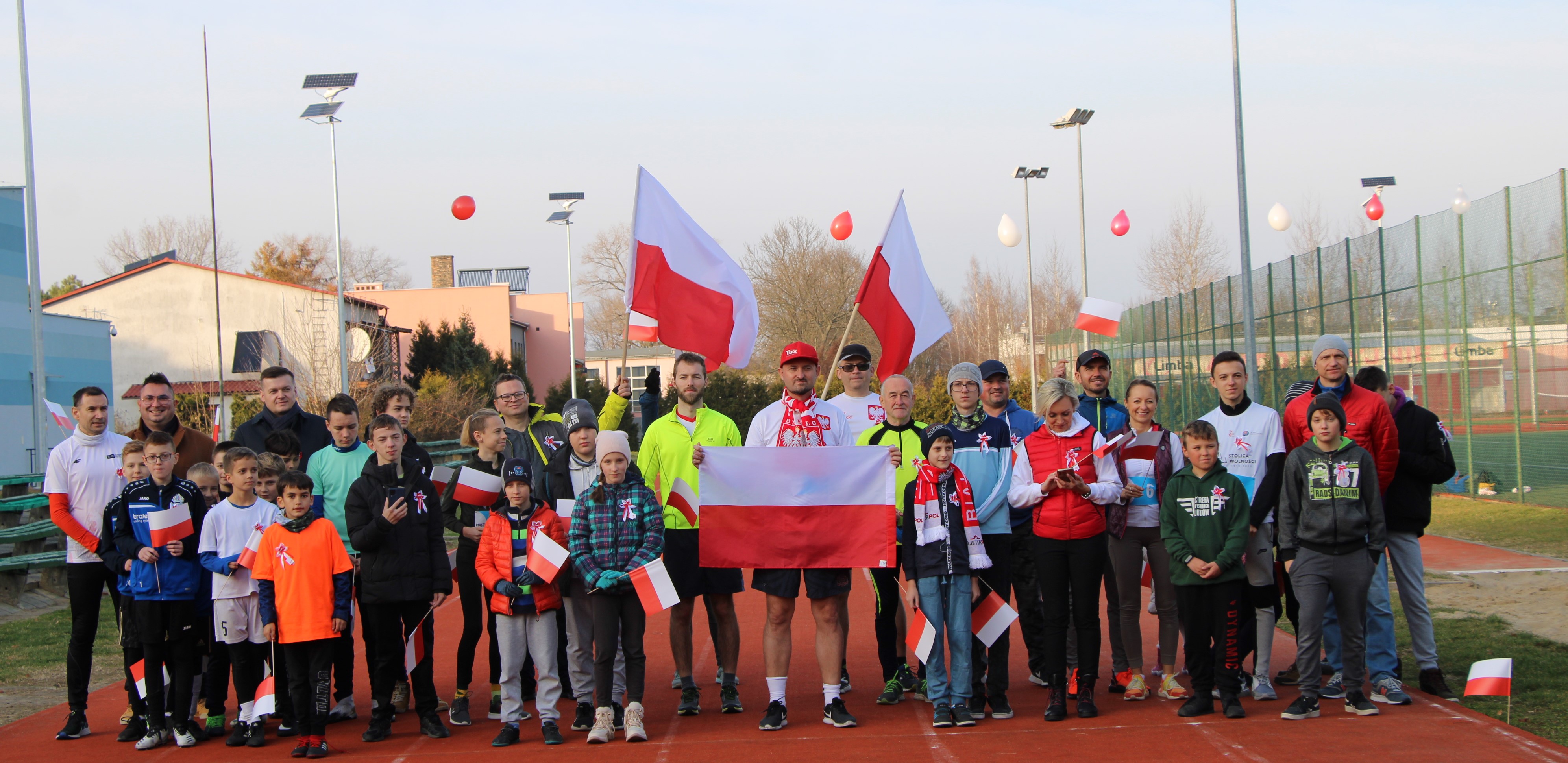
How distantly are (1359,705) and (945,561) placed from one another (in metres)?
2.36

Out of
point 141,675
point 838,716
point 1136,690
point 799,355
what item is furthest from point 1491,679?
point 141,675

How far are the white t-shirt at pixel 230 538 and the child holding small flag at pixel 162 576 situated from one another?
0.42 ft

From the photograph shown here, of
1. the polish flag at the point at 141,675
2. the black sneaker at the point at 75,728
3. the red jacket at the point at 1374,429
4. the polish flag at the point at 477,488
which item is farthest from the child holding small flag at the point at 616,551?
the red jacket at the point at 1374,429

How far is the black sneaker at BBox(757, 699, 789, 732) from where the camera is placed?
622 cm

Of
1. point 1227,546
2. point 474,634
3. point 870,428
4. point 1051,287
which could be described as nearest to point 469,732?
point 474,634

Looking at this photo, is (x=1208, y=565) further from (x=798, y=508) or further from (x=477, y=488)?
(x=477, y=488)

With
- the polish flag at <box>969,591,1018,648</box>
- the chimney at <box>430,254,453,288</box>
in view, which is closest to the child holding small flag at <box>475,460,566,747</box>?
the polish flag at <box>969,591,1018,648</box>

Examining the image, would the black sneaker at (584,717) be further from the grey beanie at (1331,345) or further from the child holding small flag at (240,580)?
the grey beanie at (1331,345)

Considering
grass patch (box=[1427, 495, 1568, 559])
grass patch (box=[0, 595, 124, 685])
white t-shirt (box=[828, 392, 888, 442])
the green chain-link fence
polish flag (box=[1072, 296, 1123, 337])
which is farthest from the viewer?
the green chain-link fence

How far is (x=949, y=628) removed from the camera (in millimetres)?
6309

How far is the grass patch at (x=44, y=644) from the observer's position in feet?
29.2

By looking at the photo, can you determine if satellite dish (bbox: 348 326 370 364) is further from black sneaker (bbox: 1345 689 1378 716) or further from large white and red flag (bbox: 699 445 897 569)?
black sneaker (bbox: 1345 689 1378 716)

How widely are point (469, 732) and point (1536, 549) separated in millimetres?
11445

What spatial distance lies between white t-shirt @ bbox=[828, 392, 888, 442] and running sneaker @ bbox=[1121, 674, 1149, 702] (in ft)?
7.09
